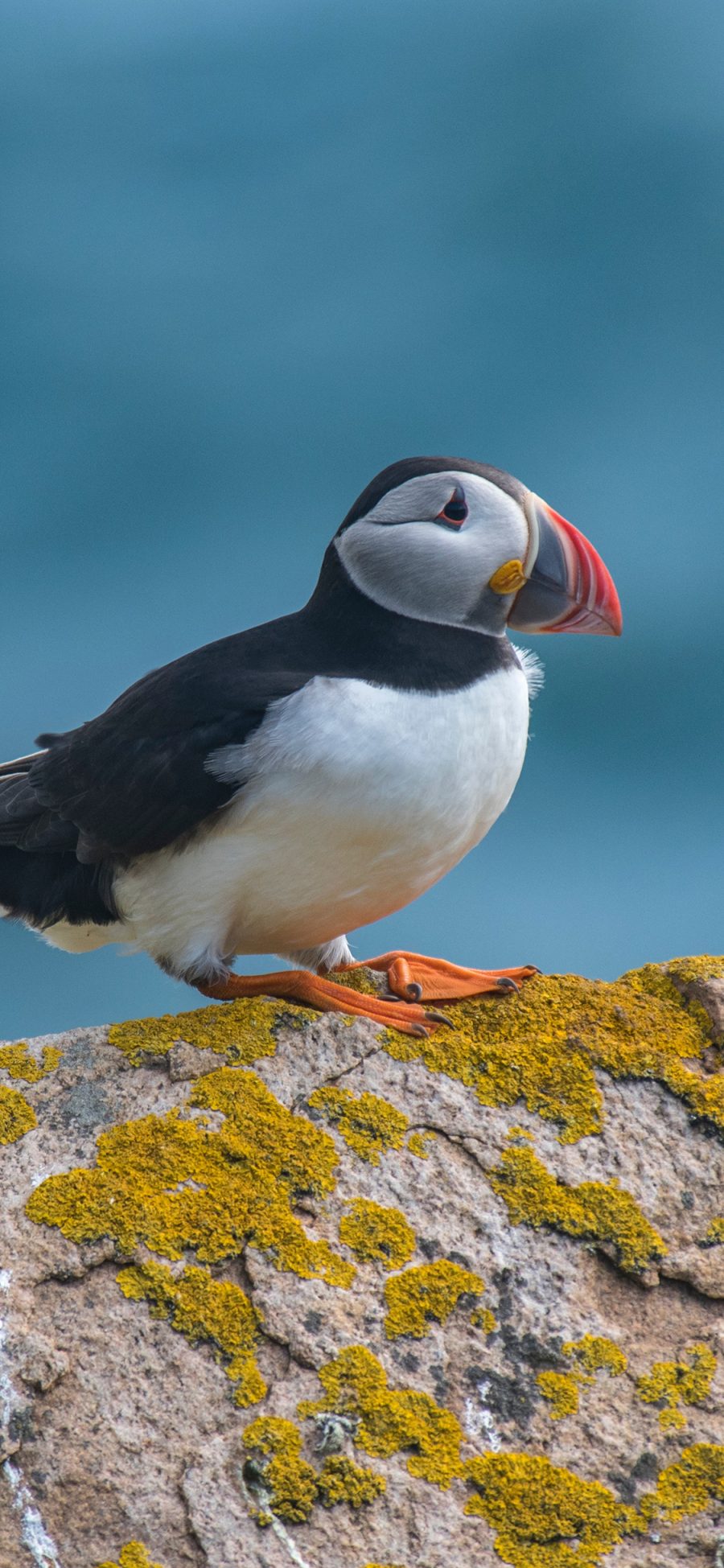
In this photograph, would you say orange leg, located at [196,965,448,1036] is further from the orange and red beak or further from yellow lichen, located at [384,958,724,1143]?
the orange and red beak

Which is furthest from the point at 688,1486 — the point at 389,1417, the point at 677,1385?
the point at 389,1417

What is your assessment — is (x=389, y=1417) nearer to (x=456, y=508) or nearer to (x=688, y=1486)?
(x=688, y=1486)

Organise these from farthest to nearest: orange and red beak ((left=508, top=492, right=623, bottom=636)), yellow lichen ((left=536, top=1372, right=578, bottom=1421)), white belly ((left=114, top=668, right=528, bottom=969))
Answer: orange and red beak ((left=508, top=492, right=623, bottom=636)) → white belly ((left=114, top=668, right=528, bottom=969)) → yellow lichen ((left=536, top=1372, right=578, bottom=1421))

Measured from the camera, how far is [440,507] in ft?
13.8

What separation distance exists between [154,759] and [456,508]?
44.5 inches

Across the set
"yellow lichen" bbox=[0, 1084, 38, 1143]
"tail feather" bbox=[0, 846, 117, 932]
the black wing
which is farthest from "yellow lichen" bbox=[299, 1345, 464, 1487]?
"tail feather" bbox=[0, 846, 117, 932]

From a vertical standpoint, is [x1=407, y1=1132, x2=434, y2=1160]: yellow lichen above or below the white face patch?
below

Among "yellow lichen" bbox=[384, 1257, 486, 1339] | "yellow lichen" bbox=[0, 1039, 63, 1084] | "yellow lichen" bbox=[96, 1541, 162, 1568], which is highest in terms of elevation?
"yellow lichen" bbox=[0, 1039, 63, 1084]

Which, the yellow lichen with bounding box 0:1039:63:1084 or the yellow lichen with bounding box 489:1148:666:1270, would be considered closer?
the yellow lichen with bounding box 489:1148:666:1270

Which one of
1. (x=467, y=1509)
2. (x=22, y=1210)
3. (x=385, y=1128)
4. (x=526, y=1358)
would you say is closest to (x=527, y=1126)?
(x=385, y=1128)

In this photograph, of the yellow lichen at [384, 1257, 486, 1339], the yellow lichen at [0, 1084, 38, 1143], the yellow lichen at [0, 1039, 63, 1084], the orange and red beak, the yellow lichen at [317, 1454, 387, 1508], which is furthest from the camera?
the orange and red beak

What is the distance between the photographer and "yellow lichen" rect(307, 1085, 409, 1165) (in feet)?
11.8

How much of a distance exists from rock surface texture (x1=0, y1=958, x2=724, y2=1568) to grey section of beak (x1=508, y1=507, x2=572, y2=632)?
1164 mm

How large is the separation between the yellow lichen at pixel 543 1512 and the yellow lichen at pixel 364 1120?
2.59 ft
